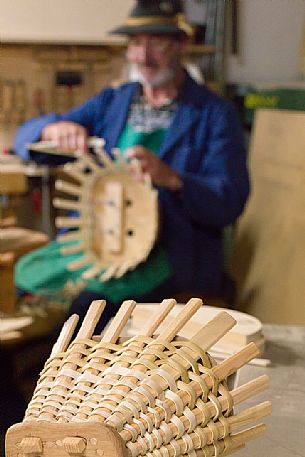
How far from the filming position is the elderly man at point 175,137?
0.87 meters

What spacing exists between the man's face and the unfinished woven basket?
0.62 metres

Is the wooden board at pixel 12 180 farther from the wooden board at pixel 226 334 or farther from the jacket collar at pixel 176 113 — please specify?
the wooden board at pixel 226 334

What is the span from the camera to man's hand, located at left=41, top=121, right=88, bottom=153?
946 millimetres

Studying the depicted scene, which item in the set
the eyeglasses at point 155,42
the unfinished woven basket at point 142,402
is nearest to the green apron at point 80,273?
the eyeglasses at point 155,42

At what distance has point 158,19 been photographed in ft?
2.95

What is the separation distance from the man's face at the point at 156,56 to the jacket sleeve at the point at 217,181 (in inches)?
3.1

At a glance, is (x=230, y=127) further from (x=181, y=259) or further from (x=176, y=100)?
→ (x=181, y=259)

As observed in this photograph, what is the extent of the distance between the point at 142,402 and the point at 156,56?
670 millimetres

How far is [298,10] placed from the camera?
0.52m

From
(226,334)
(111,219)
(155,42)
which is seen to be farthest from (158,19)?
(226,334)

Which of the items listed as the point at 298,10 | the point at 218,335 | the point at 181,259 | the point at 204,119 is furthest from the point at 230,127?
the point at 218,335

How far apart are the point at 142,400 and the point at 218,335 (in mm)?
49

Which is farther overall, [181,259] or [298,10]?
[181,259]

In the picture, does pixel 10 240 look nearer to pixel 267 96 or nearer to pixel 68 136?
pixel 68 136
